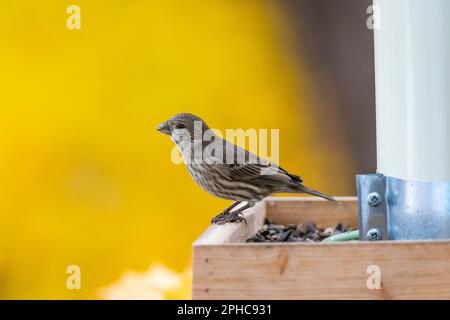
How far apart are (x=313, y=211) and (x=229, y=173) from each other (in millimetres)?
638

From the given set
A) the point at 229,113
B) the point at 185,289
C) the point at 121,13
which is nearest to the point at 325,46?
the point at 229,113

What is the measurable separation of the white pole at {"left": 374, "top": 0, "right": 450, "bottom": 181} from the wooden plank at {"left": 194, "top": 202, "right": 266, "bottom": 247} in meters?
0.59

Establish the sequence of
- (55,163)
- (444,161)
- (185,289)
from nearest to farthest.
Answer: (444,161) → (185,289) → (55,163)

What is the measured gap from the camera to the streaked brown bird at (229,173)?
336 cm

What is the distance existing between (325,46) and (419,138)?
2126mm

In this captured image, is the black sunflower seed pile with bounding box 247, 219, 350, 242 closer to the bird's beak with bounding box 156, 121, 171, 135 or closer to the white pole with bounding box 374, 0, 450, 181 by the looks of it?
the bird's beak with bounding box 156, 121, 171, 135

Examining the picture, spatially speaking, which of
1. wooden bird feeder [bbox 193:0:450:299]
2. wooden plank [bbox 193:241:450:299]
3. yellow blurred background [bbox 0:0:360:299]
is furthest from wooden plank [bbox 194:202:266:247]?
yellow blurred background [bbox 0:0:360:299]

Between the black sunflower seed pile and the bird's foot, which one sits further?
the black sunflower seed pile

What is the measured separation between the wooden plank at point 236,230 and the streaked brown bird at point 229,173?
0.27 feet

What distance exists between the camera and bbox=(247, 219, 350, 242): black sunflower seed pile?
3.26 metres

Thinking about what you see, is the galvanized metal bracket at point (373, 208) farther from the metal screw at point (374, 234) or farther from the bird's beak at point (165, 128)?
the bird's beak at point (165, 128)

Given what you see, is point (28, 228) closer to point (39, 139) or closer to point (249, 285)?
point (39, 139)

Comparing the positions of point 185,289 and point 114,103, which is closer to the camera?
point 185,289

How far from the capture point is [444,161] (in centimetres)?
257
